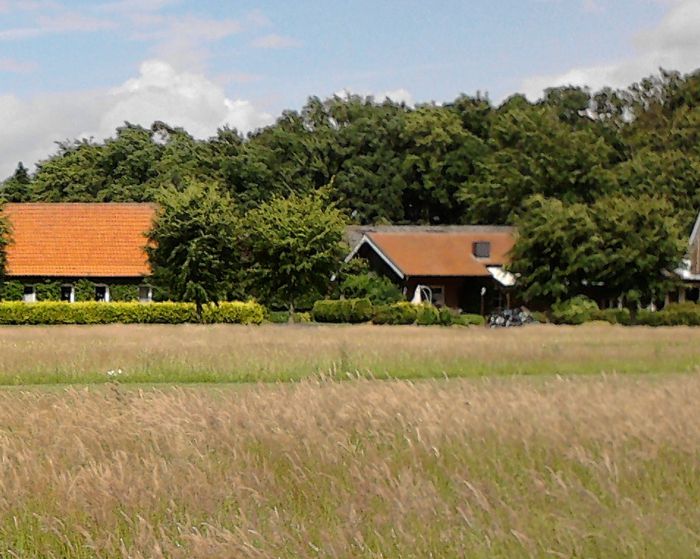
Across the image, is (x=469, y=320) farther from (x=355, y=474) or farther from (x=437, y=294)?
(x=355, y=474)

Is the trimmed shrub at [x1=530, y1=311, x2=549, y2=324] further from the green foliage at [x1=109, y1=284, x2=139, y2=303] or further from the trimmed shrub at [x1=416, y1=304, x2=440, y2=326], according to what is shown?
the green foliage at [x1=109, y1=284, x2=139, y2=303]

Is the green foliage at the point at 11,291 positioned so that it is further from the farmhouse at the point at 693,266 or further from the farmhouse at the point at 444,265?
the farmhouse at the point at 693,266

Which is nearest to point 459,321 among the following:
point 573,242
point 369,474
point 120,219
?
point 573,242

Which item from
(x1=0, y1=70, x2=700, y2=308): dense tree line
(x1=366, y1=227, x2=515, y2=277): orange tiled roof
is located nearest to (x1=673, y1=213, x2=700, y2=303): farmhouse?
(x1=0, y1=70, x2=700, y2=308): dense tree line

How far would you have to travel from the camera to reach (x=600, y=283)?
4925 cm

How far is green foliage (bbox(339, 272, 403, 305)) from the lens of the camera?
50.8 m

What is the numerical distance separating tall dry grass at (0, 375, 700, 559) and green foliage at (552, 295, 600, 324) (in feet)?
120

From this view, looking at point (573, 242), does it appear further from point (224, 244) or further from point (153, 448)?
point (153, 448)

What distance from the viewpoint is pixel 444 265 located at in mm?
57312

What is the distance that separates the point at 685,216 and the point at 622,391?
55.8 m

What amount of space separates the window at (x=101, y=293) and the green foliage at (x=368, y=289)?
1120 cm

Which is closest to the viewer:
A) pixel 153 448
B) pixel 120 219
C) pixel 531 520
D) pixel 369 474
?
pixel 531 520

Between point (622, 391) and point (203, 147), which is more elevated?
point (203, 147)

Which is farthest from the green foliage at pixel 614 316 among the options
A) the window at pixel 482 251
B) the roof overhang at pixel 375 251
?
the window at pixel 482 251
